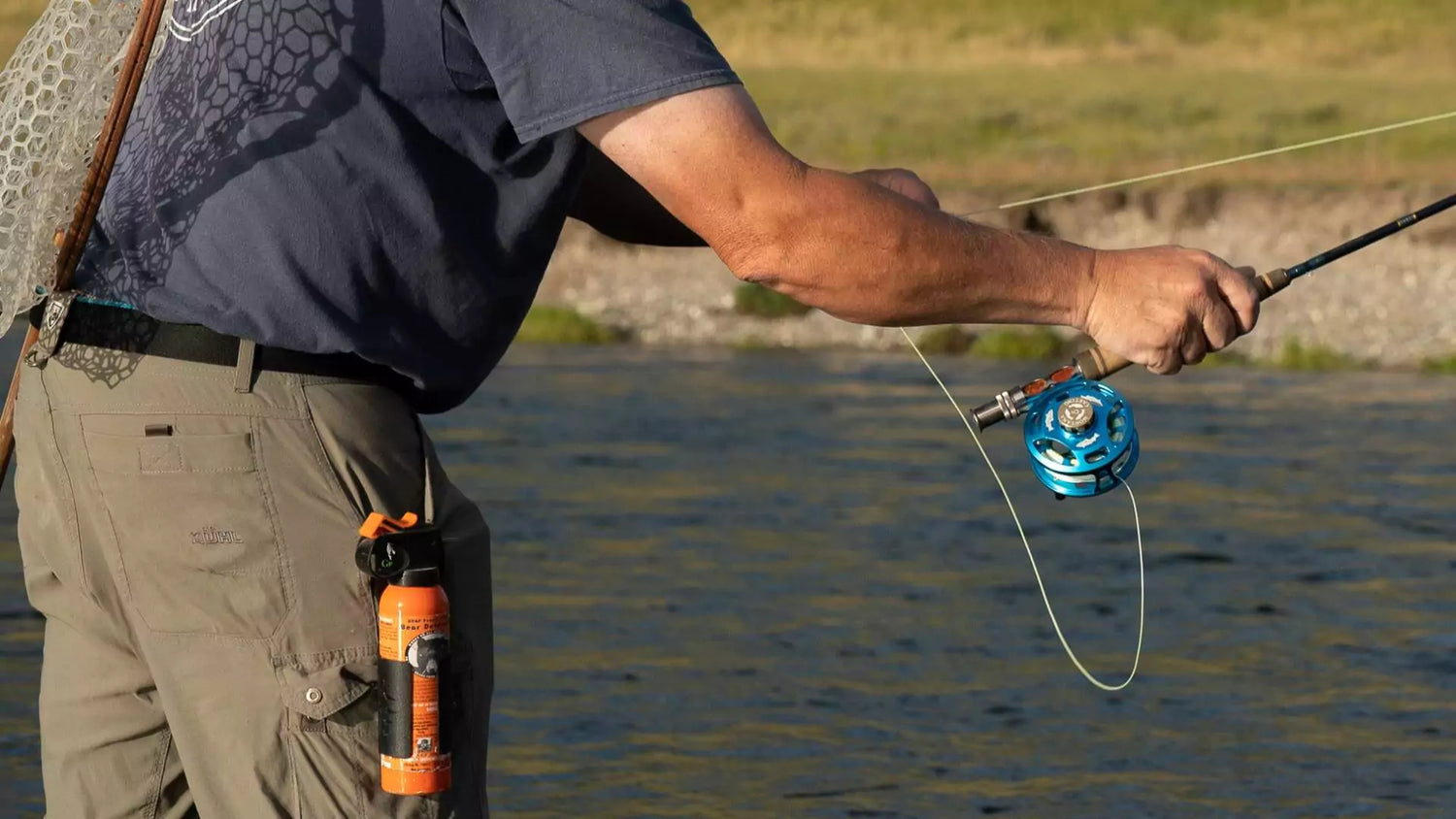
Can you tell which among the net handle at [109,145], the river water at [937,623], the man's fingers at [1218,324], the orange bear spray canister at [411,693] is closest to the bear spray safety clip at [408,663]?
the orange bear spray canister at [411,693]

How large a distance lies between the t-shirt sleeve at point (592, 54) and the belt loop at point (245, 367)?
413 millimetres

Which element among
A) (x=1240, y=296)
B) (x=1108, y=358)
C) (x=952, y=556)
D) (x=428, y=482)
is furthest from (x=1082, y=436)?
(x=952, y=556)

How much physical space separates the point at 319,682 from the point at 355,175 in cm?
53

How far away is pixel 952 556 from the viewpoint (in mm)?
8203

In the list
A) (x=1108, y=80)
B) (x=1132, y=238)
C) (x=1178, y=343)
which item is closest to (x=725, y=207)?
(x=1178, y=343)

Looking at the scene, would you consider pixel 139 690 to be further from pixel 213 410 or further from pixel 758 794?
pixel 758 794

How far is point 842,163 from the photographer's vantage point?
91.5 ft

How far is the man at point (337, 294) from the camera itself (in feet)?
8.01

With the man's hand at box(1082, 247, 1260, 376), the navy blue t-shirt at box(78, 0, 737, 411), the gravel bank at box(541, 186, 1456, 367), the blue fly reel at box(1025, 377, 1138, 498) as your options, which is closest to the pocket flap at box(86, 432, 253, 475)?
the navy blue t-shirt at box(78, 0, 737, 411)

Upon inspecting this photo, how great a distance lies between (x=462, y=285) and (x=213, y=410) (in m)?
0.30

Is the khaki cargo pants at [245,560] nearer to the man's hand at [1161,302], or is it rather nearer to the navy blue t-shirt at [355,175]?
the navy blue t-shirt at [355,175]

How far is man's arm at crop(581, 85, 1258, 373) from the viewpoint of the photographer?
2389mm

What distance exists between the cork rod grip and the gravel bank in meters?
13.0

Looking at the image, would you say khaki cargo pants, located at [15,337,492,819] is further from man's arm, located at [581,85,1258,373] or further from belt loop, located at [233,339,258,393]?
man's arm, located at [581,85,1258,373]
